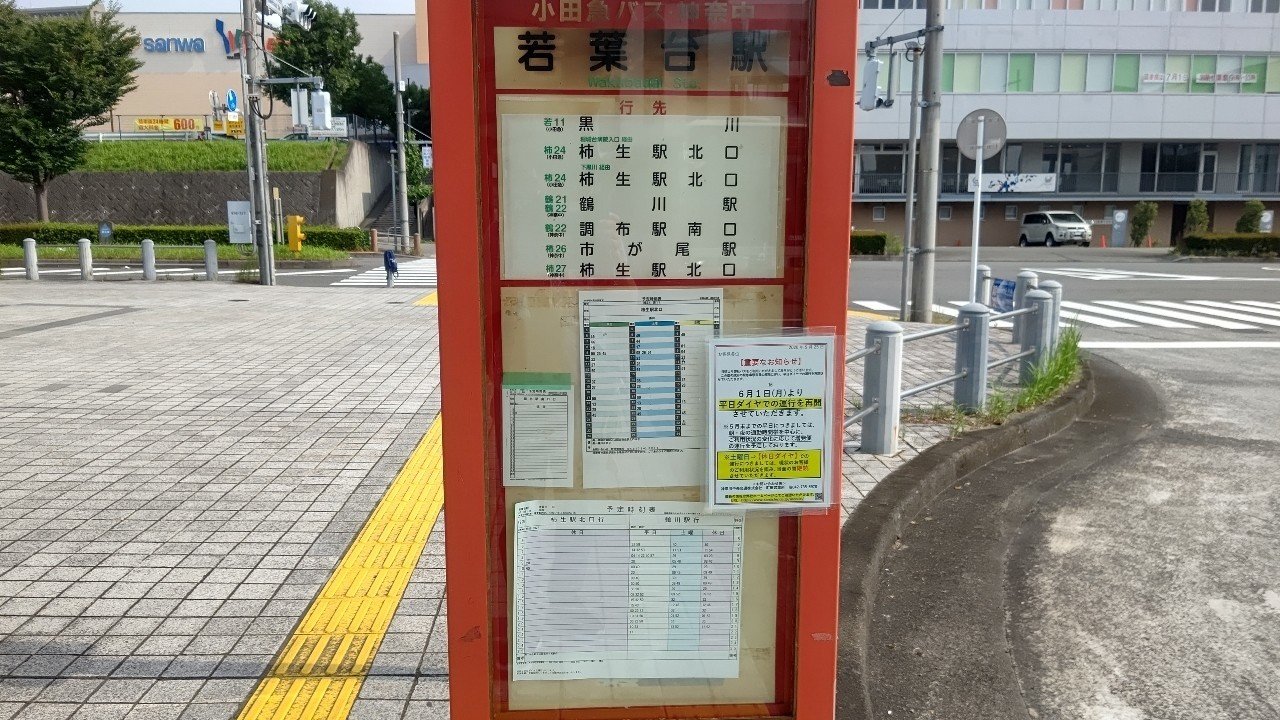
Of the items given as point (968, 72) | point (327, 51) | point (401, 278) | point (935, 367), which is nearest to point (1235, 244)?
point (968, 72)

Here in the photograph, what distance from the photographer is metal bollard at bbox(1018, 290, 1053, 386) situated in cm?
841

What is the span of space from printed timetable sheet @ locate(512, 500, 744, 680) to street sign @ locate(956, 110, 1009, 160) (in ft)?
36.1

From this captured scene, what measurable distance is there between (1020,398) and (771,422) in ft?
20.4

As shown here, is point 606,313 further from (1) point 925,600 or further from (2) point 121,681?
(1) point 925,600

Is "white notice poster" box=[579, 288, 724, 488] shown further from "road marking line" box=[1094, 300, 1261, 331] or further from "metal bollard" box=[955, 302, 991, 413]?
"road marking line" box=[1094, 300, 1261, 331]

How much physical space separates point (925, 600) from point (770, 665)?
236 centimetres

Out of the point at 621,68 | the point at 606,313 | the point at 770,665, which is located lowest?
the point at 770,665

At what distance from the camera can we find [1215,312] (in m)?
16.0

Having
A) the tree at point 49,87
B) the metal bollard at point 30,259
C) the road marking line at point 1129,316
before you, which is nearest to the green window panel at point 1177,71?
the road marking line at point 1129,316

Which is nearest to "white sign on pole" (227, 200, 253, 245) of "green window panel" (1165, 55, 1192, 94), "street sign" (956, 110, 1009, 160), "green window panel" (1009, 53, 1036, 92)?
"street sign" (956, 110, 1009, 160)

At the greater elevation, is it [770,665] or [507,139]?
[507,139]

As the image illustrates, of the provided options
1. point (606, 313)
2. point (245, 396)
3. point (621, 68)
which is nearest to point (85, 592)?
point (606, 313)

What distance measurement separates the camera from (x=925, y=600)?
4441 mm

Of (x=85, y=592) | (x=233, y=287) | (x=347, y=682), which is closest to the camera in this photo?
(x=347, y=682)
